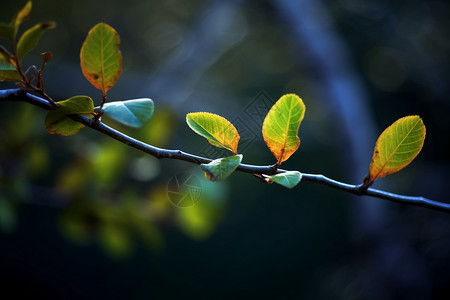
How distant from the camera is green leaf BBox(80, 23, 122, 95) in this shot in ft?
1.19

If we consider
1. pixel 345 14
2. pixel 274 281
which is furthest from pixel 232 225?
pixel 345 14

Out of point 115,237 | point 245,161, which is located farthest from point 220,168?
point 245,161

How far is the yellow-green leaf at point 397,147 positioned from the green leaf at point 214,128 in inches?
6.8

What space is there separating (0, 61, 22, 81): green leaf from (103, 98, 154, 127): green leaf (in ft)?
0.34

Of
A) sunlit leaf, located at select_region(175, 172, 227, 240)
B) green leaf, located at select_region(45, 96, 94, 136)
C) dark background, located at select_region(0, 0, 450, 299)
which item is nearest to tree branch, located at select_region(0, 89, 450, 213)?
green leaf, located at select_region(45, 96, 94, 136)

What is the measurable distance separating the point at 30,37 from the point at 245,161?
1.81m

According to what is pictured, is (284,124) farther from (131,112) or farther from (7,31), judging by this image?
(7,31)

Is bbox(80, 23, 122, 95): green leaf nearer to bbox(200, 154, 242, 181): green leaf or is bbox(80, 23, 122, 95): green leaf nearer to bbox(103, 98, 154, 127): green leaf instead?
bbox(103, 98, 154, 127): green leaf

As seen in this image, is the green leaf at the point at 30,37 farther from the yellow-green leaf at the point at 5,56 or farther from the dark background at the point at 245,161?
the dark background at the point at 245,161

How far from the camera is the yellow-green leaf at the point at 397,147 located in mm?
390

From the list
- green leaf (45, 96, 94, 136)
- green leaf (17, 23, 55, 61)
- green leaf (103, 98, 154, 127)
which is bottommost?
green leaf (45, 96, 94, 136)

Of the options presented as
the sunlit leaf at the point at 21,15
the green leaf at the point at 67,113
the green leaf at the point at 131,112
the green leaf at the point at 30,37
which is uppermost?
the sunlit leaf at the point at 21,15

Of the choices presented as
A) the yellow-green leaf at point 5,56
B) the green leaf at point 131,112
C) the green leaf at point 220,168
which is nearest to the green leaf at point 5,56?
the yellow-green leaf at point 5,56

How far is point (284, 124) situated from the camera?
393 mm
